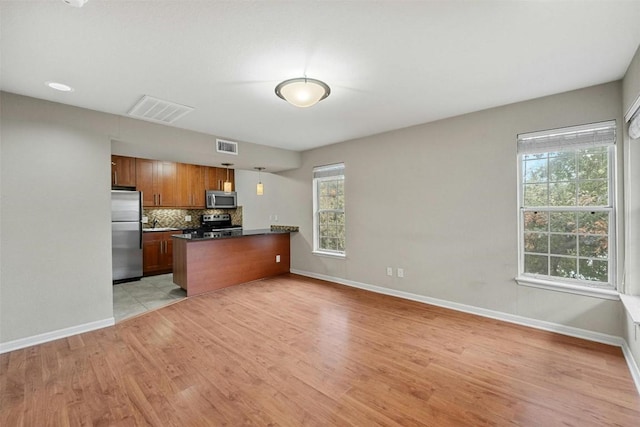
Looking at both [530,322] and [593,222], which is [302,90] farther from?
[530,322]

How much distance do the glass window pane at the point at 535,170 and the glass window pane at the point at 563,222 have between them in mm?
406

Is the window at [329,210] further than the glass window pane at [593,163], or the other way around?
the window at [329,210]

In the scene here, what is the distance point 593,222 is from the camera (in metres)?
2.76

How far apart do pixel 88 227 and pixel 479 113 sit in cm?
481

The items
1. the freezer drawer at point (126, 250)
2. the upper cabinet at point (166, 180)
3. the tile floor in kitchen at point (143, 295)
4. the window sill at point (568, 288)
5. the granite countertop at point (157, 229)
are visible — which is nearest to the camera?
the window sill at point (568, 288)

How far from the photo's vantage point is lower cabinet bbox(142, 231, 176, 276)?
5.56 meters

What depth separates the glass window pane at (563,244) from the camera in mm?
2875

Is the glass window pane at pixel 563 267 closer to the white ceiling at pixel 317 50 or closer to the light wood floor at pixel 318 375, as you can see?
the light wood floor at pixel 318 375

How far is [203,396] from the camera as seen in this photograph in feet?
6.46

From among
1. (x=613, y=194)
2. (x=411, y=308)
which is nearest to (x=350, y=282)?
(x=411, y=308)

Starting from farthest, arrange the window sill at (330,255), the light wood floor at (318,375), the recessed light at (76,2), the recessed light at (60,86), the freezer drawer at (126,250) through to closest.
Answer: the freezer drawer at (126,250) → the window sill at (330,255) → the recessed light at (60,86) → the light wood floor at (318,375) → the recessed light at (76,2)

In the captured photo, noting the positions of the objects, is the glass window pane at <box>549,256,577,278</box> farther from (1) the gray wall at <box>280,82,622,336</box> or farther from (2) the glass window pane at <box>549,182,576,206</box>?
(2) the glass window pane at <box>549,182,576,206</box>

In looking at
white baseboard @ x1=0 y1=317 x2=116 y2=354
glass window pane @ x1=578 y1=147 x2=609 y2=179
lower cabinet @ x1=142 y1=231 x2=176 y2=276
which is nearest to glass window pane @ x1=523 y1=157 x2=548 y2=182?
glass window pane @ x1=578 y1=147 x2=609 y2=179

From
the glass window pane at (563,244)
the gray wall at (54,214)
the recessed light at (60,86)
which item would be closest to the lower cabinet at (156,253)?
the gray wall at (54,214)
